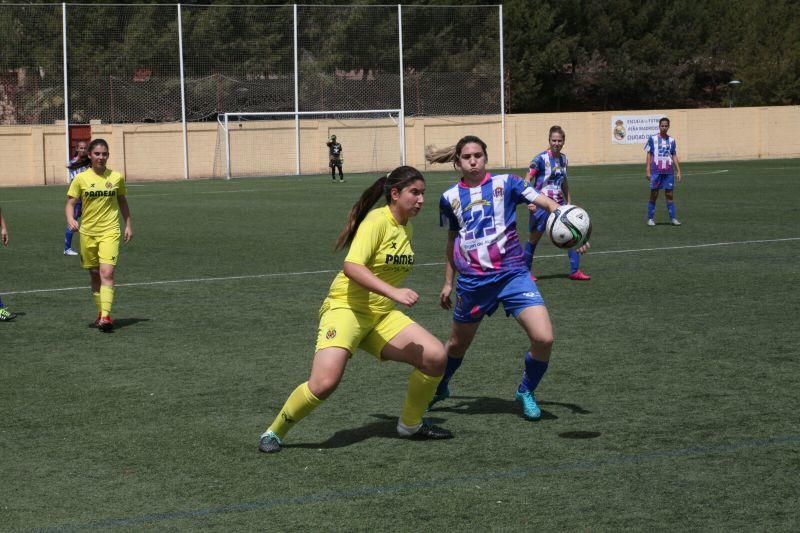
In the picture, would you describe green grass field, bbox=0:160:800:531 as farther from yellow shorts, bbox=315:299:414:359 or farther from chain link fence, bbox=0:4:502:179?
chain link fence, bbox=0:4:502:179

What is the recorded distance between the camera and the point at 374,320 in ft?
24.1

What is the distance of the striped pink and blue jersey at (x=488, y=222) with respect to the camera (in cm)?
807

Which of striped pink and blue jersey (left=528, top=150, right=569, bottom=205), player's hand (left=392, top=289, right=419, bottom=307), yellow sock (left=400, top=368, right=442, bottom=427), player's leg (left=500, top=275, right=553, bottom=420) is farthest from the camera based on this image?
striped pink and blue jersey (left=528, top=150, right=569, bottom=205)

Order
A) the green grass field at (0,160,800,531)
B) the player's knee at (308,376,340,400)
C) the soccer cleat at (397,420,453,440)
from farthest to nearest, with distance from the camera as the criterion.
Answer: the soccer cleat at (397,420,453,440)
the player's knee at (308,376,340,400)
the green grass field at (0,160,800,531)

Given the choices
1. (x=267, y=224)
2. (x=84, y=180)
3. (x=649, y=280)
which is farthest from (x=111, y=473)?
(x=267, y=224)

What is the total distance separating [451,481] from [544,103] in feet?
207

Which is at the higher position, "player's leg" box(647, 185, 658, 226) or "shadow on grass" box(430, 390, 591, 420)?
"player's leg" box(647, 185, 658, 226)

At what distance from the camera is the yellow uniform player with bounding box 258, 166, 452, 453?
7.18 metres

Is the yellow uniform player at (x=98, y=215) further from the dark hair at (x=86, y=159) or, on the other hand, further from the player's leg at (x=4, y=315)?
the player's leg at (x=4, y=315)

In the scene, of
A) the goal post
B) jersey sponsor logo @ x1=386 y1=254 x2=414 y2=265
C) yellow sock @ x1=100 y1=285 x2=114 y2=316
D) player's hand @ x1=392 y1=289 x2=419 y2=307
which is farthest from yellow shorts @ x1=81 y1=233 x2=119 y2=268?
the goal post

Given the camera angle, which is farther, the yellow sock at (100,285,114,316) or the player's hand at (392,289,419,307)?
the yellow sock at (100,285,114,316)

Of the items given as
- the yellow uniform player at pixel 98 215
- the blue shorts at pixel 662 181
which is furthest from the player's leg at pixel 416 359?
the blue shorts at pixel 662 181

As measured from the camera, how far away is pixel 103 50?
4694cm

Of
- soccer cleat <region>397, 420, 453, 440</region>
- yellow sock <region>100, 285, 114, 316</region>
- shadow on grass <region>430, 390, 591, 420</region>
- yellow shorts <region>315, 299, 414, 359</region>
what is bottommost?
shadow on grass <region>430, 390, 591, 420</region>
